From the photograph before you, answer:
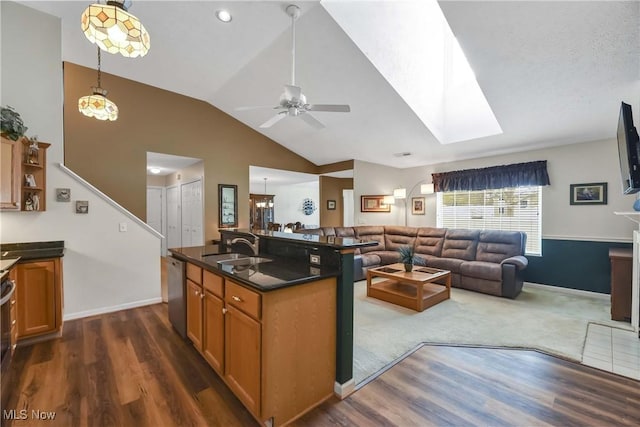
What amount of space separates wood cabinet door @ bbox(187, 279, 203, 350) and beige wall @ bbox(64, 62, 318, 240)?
314cm

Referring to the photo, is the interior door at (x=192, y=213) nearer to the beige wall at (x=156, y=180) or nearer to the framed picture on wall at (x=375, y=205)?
the beige wall at (x=156, y=180)

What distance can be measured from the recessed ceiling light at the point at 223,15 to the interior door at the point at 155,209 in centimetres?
567

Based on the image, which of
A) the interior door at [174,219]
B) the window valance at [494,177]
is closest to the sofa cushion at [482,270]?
the window valance at [494,177]

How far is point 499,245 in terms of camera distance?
4789mm

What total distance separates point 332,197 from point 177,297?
588 cm

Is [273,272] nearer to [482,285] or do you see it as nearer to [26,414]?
[26,414]

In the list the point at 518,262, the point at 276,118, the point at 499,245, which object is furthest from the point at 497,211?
the point at 276,118

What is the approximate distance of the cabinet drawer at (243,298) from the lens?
5.29 feet

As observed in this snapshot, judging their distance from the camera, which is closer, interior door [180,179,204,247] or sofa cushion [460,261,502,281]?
sofa cushion [460,261,502,281]

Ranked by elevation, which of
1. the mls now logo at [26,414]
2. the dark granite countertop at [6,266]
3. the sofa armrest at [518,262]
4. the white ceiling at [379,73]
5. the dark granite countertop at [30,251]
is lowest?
the mls now logo at [26,414]

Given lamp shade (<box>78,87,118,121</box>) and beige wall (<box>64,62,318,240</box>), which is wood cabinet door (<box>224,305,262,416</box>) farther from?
beige wall (<box>64,62,318,240</box>)

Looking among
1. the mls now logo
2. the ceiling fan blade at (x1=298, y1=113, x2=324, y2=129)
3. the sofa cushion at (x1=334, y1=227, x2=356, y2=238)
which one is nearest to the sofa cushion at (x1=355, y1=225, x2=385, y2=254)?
the sofa cushion at (x1=334, y1=227, x2=356, y2=238)

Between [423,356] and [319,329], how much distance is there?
1.26 meters

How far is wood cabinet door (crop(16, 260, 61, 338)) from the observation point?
2607mm
